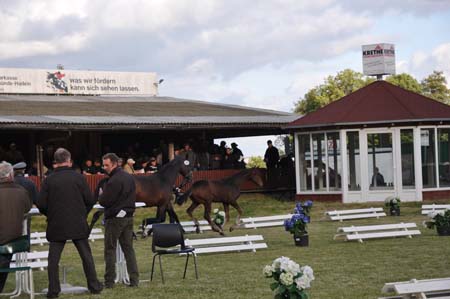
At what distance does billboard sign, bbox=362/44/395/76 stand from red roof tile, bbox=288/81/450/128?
5.49 m

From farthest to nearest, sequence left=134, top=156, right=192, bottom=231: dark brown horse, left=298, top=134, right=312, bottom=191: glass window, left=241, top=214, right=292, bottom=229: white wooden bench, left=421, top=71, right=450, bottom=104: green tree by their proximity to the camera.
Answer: left=421, top=71, right=450, bottom=104: green tree, left=298, top=134, right=312, bottom=191: glass window, left=241, top=214, right=292, bottom=229: white wooden bench, left=134, top=156, right=192, bottom=231: dark brown horse

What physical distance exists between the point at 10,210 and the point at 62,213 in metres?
0.64

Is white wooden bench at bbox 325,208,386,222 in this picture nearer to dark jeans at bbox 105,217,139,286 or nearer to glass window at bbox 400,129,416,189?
glass window at bbox 400,129,416,189

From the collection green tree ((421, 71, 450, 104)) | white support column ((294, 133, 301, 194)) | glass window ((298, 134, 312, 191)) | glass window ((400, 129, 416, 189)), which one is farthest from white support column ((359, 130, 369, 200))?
green tree ((421, 71, 450, 104))

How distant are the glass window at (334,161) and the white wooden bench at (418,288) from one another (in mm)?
22145

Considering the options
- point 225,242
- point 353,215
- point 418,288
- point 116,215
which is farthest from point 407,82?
point 418,288

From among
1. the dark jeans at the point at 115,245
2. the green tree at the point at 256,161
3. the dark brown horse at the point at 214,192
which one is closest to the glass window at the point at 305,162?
the dark brown horse at the point at 214,192

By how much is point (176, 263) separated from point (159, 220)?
5.25m

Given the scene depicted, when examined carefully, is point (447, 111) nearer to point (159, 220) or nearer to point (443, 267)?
point (159, 220)

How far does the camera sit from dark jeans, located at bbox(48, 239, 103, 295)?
12.2 m

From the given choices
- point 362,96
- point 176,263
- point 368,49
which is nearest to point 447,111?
point 362,96

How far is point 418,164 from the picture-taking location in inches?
1238

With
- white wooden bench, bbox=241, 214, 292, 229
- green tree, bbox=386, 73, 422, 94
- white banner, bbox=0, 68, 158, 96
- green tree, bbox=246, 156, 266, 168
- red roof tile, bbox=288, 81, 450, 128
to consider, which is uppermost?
green tree, bbox=386, 73, 422, 94

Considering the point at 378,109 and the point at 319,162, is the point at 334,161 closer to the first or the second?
the point at 319,162
